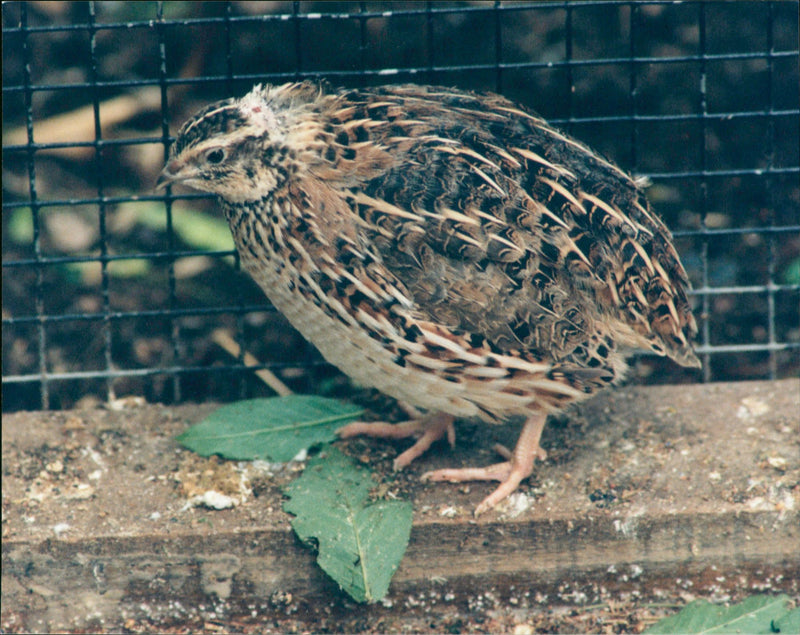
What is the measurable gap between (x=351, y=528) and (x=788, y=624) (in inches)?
69.2

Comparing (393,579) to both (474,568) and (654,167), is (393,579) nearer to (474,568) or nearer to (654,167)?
(474,568)

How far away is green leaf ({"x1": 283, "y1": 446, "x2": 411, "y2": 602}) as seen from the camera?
12.6 ft

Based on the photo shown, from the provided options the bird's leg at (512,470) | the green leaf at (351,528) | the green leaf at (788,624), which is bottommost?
the green leaf at (788,624)

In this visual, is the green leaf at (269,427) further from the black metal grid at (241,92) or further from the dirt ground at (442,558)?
the black metal grid at (241,92)

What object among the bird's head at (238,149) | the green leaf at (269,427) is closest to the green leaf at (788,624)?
the green leaf at (269,427)

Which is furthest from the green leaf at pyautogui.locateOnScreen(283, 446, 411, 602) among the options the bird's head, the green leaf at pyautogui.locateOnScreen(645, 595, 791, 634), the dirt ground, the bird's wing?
the bird's head

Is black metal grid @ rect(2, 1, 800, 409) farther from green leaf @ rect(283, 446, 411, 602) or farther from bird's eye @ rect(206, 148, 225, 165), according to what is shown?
bird's eye @ rect(206, 148, 225, 165)

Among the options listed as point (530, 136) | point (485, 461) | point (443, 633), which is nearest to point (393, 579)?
point (443, 633)

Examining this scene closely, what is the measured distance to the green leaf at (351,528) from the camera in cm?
384

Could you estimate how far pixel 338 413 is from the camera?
15.0 ft

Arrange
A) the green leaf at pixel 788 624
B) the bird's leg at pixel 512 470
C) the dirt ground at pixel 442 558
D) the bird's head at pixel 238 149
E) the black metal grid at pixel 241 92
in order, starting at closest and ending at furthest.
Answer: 1. the green leaf at pixel 788 624
2. the bird's head at pixel 238 149
3. the dirt ground at pixel 442 558
4. the bird's leg at pixel 512 470
5. the black metal grid at pixel 241 92

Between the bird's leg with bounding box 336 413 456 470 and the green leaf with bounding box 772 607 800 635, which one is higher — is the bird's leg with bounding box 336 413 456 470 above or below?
above

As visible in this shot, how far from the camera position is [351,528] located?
3.94 m

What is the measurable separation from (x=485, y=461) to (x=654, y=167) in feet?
9.82
